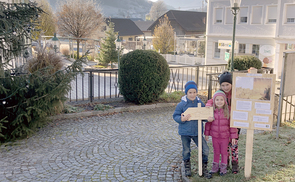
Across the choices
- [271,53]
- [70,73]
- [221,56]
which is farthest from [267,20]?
[70,73]

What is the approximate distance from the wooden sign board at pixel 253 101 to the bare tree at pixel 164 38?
101 ft

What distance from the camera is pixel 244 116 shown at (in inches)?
163

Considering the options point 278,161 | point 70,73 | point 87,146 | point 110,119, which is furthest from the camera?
point 110,119

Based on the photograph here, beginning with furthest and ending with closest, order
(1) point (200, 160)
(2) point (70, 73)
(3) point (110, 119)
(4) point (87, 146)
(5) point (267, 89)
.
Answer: (3) point (110, 119)
(2) point (70, 73)
(4) point (87, 146)
(1) point (200, 160)
(5) point (267, 89)

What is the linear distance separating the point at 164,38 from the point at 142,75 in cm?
2619

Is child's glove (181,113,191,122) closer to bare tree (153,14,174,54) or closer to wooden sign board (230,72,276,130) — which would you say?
wooden sign board (230,72,276,130)

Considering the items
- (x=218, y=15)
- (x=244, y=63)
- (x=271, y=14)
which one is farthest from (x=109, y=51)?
(x=244, y=63)

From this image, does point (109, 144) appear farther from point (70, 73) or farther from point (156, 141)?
point (70, 73)

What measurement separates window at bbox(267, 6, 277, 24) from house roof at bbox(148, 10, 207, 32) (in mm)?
31199

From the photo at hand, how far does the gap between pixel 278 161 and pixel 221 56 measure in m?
20.8

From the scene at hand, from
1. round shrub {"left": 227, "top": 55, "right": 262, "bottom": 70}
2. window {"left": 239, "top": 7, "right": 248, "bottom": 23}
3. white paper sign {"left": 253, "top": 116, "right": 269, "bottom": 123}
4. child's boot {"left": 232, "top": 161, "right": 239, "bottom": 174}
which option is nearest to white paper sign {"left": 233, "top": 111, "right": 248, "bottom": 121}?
white paper sign {"left": 253, "top": 116, "right": 269, "bottom": 123}

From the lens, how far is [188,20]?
54844 millimetres

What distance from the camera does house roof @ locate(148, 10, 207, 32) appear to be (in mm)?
52969

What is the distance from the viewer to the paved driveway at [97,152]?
15.8ft
